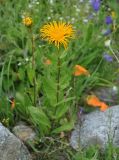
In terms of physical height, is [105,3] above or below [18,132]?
above

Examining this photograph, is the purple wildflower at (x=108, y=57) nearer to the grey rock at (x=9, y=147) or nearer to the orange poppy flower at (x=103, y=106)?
the orange poppy flower at (x=103, y=106)

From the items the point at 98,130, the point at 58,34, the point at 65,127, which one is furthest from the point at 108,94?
the point at 58,34

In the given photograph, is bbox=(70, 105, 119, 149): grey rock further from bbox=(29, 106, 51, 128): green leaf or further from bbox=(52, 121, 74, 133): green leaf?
bbox=(29, 106, 51, 128): green leaf

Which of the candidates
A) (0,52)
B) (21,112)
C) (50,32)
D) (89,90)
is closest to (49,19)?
(0,52)

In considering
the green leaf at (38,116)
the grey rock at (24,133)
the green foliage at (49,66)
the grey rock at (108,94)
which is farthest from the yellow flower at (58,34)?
the grey rock at (108,94)

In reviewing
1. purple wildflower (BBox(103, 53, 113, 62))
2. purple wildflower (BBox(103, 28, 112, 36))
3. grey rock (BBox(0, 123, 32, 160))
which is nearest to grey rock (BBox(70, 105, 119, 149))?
grey rock (BBox(0, 123, 32, 160))

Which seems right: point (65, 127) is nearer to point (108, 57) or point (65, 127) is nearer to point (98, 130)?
point (98, 130)

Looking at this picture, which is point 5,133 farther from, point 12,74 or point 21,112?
point 12,74

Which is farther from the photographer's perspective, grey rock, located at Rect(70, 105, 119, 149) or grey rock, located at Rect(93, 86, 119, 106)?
grey rock, located at Rect(93, 86, 119, 106)
